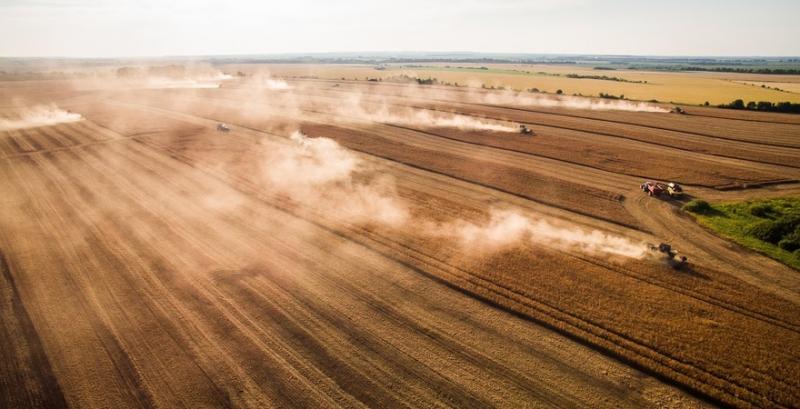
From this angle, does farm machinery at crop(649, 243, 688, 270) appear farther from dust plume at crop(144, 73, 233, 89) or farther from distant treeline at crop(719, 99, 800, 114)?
dust plume at crop(144, 73, 233, 89)

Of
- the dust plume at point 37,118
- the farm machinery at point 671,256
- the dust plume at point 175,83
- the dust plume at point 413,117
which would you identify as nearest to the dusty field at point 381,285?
the farm machinery at point 671,256

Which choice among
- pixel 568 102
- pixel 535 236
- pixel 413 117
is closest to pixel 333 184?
pixel 535 236

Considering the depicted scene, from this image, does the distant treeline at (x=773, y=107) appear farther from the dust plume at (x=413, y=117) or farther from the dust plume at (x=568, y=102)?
the dust plume at (x=413, y=117)

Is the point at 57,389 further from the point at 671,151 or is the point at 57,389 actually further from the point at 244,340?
the point at 671,151

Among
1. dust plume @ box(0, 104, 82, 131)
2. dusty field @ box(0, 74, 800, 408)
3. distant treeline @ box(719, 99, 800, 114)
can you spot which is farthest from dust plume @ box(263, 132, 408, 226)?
distant treeline @ box(719, 99, 800, 114)

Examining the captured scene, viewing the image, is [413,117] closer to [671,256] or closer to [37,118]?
[671,256]

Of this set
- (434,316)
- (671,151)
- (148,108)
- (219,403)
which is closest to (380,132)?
(671,151)
